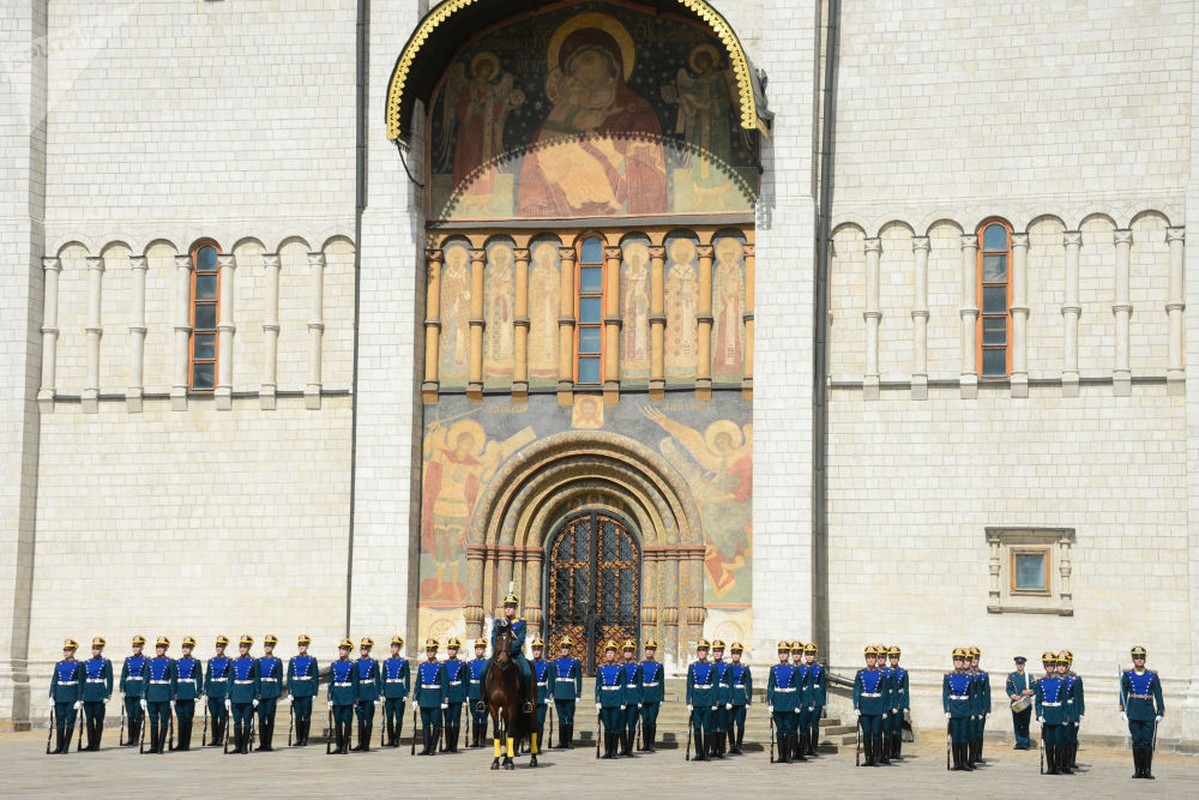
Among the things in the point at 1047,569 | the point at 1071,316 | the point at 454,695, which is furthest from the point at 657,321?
the point at 454,695

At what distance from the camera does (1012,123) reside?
31922mm

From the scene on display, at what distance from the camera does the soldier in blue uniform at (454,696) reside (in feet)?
90.4

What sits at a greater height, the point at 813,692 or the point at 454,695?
the point at 813,692

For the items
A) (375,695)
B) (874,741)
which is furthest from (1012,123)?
(375,695)

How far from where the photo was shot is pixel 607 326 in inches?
1307

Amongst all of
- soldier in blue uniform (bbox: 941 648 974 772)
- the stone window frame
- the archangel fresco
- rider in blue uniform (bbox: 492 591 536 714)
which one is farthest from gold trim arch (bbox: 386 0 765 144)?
rider in blue uniform (bbox: 492 591 536 714)

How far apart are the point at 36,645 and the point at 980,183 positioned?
17.2 meters

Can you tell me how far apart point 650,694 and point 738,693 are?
1.32 m

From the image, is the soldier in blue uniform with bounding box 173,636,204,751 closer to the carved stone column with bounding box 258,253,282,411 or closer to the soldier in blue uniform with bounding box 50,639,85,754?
the soldier in blue uniform with bounding box 50,639,85,754

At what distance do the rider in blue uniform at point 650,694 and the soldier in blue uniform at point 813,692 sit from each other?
2008 millimetres

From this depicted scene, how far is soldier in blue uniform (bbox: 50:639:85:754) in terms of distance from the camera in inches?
1103

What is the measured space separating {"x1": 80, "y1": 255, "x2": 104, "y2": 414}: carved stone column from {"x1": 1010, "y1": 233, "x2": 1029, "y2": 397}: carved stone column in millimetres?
15114

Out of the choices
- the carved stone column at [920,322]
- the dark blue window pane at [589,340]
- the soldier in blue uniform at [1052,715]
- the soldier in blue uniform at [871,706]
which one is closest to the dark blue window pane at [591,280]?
the dark blue window pane at [589,340]

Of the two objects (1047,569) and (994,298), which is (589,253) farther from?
(1047,569)
